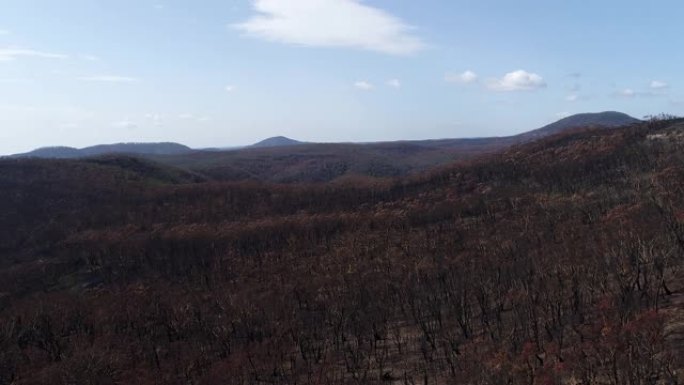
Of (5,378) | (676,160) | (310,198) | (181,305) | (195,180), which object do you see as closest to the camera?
(5,378)

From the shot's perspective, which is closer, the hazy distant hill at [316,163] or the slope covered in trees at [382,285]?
the slope covered in trees at [382,285]

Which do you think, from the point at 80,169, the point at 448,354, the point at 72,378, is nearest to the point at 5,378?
the point at 72,378

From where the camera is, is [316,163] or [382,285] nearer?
[382,285]

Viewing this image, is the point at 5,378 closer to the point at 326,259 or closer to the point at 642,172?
the point at 326,259

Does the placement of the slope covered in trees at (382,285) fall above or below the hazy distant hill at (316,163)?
below

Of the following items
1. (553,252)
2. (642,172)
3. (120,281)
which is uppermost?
(642,172)

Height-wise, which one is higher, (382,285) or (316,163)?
(316,163)

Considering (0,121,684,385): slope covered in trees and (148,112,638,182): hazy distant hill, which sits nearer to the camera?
(0,121,684,385): slope covered in trees

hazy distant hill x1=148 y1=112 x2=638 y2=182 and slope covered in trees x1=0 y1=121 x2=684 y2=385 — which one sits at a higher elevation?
hazy distant hill x1=148 y1=112 x2=638 y2=182
